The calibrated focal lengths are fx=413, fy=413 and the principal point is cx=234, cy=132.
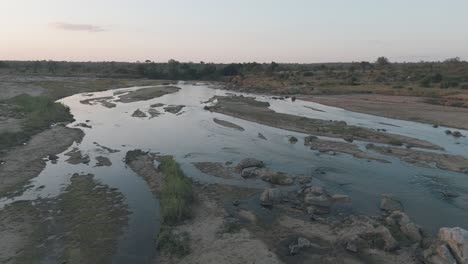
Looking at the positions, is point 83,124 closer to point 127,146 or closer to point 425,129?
point 127,146

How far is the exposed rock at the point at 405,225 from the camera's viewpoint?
16.1 meters

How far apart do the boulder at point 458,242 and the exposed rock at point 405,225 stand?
4.98ft

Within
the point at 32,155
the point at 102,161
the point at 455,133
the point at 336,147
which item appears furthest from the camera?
the point at 455,133

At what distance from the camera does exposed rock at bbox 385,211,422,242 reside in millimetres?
16109

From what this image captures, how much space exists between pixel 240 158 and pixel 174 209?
11.7 m

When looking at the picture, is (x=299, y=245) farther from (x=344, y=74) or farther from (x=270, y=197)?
(x=344, y=74)

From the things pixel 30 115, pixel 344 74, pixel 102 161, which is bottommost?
pixel 102 161

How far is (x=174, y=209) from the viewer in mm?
17953

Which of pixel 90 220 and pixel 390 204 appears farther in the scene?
pixel 390 204

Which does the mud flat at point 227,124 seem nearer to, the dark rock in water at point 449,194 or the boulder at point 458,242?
the dark rock in water at point 449,194

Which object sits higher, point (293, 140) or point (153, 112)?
point (293, 140)

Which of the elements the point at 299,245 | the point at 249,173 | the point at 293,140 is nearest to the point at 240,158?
the point at 249,173

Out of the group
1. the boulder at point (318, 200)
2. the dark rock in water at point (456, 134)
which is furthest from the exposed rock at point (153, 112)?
the boulder at point (318, 200)

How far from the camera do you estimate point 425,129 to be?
41406mm
